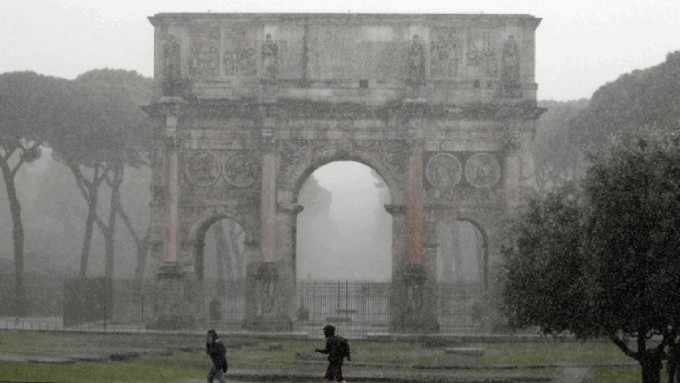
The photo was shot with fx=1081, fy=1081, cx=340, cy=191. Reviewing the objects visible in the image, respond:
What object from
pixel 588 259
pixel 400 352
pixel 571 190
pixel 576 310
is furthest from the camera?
pixel 400 352

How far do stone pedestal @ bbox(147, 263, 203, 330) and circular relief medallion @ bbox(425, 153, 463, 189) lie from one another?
335 inches

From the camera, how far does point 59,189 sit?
2901 inches

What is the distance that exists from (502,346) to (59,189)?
50.1m

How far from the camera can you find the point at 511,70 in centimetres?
3438

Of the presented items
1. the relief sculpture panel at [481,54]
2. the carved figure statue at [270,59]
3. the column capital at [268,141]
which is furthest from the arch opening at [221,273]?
the relief sculpture panel at [481,54]

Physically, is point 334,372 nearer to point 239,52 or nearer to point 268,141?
point 268,141

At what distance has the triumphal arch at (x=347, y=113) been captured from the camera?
34344 mm

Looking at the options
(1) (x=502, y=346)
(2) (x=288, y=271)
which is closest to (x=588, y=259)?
(1) (x=502, y=346)

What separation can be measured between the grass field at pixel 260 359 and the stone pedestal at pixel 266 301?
2117mm

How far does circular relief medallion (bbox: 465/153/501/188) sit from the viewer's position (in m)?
34.8

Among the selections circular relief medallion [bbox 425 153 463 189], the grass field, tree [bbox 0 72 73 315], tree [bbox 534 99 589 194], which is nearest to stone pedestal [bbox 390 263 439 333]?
the grass field

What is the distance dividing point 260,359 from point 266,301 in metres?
8.31

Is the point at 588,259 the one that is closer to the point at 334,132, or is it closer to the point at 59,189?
the point at 334,132

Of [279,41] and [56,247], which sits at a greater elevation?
[279,41]
